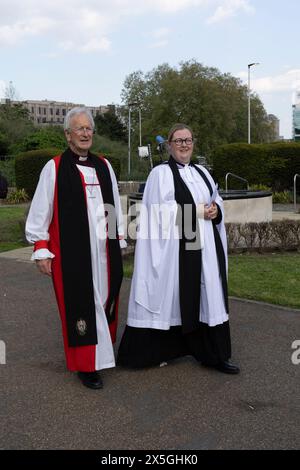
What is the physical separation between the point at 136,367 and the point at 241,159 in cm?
1854

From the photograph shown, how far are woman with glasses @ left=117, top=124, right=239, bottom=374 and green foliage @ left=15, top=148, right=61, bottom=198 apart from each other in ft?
59.0

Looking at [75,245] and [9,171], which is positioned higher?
[9,171]

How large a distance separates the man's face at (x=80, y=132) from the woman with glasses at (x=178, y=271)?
621 millimetres

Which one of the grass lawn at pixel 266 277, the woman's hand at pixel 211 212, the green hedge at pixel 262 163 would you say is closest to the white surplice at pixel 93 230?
the woman's hand at pixel 211 212

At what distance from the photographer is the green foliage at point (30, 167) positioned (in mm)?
21938

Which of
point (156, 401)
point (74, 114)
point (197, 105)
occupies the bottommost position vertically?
point (156, 401)

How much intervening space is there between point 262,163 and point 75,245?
1882cm

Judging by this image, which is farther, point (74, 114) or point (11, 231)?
point (11, 231)

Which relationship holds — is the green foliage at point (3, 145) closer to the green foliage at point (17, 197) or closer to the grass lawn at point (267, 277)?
the green foliage at point (17, 197)

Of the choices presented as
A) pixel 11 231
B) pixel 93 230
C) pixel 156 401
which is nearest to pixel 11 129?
pixel 11 231

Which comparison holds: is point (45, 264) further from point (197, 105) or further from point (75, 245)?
point (197, 105)

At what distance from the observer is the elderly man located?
13.7 feet

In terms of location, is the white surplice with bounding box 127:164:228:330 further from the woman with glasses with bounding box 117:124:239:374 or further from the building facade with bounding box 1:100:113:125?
the building facade with bounding box 1:100:113:125

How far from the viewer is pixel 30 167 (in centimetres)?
2202
